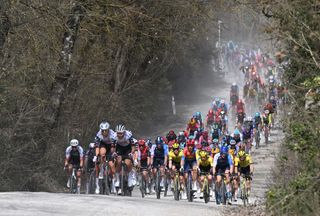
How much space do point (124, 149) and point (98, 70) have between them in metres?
12.4

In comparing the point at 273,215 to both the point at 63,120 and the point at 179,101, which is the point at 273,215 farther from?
the point at 179,101

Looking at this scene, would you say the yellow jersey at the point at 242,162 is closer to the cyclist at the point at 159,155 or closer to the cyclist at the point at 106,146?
the cyclist at the point at 159,155

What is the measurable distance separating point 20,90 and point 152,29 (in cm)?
610

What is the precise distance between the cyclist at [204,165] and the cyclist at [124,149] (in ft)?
6.16

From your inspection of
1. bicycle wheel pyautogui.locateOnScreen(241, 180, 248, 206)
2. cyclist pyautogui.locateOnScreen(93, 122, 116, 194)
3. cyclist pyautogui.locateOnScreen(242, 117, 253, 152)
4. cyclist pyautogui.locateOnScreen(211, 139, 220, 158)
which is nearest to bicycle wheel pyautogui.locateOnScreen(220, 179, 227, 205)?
bicycle wheel pyautogui.locateOnScreen(241, 180, 248, 206)

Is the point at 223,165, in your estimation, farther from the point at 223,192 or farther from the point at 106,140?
the point at 106,140

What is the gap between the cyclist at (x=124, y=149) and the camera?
23594 mm

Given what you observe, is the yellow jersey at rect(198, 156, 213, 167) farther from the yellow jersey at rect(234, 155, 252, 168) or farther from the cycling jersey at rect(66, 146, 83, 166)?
the cycling jersey at rect(66, 146, 83, 166)

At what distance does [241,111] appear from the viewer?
45.3 meters

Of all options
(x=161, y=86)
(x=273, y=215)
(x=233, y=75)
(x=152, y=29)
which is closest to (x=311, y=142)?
(x=273, y=215)

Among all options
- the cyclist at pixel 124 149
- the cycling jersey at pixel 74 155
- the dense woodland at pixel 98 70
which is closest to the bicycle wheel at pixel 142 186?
the cycling jersey at pixel 74 155

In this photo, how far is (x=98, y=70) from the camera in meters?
35.8

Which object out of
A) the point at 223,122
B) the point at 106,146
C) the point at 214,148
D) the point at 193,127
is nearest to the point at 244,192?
the point at 214,148

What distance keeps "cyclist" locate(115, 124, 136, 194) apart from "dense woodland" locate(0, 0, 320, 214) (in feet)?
8.44
